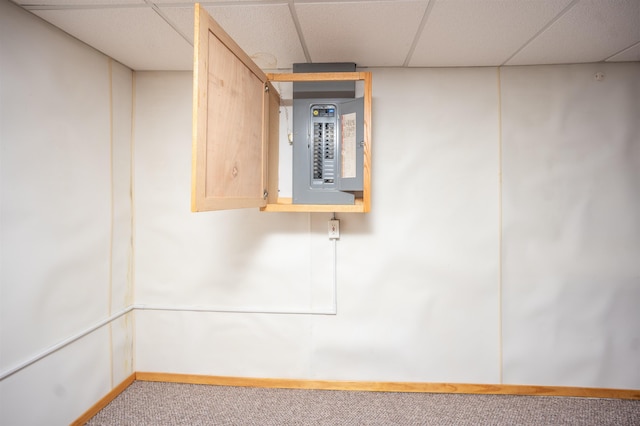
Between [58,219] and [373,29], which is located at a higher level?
[373,29]

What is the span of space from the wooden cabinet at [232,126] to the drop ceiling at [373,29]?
0.21 metres

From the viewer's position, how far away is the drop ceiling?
4.35ft

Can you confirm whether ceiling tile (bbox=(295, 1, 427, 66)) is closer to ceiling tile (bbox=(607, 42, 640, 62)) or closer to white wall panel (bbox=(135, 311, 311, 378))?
ceiling tile (bbox=(607, 42, 640, 62))

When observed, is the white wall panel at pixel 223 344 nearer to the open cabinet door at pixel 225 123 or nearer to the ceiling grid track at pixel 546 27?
the open cabinet door at pixel 225 123

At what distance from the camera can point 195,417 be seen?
1712 millimetres

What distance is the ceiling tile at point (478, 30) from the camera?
4.33ft

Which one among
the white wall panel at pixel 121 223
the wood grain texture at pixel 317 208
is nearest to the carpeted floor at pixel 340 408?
the white wall panel at pixel 121 223

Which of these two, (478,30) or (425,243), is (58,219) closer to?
(425,243)

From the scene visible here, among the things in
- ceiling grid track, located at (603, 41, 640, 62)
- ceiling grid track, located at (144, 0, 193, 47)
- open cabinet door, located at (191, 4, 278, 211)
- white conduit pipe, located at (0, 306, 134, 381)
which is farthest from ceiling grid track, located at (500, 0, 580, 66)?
white conduit pipe, located at (0, 306, 134, 381)

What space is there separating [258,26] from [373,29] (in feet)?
1.90

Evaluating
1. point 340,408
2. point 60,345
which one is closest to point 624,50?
point 340,408

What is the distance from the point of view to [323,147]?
5.83 feet

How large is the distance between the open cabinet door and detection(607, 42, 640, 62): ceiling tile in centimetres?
208

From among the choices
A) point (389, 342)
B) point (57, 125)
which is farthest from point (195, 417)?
point (57, 125)
